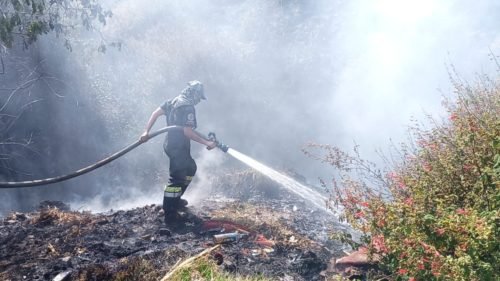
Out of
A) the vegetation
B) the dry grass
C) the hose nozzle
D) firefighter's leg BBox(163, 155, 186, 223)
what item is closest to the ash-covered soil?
the dry grass

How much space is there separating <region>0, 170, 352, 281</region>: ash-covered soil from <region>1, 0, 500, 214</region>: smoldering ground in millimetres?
2971

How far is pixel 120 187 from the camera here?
889cm

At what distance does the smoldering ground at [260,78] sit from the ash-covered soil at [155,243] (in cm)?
297

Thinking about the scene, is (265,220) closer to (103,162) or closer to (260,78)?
(103,162)

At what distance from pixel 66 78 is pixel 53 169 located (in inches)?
76.8

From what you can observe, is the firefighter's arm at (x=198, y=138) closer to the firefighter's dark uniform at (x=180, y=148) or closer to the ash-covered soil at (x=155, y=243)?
the firefighter's dark uniform at (x=180, y=148)

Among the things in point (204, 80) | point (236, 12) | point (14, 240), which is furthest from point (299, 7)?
point (14, 240)

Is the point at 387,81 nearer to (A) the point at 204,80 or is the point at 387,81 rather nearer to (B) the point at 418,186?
(A) the point at 204,80

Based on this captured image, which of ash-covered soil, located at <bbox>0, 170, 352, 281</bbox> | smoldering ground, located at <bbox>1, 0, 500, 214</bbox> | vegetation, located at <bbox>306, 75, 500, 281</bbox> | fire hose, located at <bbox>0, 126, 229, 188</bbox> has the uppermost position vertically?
smoldering ground, located at <bbox>1, 0, 500, 214</bbox>

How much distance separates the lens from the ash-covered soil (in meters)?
3.63

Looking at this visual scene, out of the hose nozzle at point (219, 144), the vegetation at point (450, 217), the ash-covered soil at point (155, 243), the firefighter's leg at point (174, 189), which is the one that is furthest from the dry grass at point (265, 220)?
the vegetation at point (450, 217)

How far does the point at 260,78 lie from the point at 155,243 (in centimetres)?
746

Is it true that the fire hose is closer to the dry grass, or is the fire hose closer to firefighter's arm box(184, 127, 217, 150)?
firefighter's arm box(184, 127, 217, 150)

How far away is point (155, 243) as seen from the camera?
445cm
